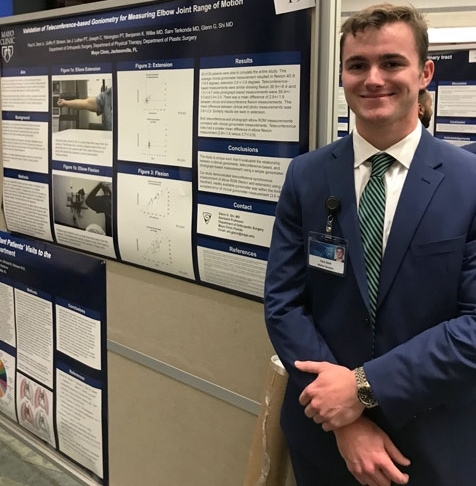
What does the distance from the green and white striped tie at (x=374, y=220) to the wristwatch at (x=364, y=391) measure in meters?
0.12

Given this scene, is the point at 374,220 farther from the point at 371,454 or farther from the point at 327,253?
the point at 371,454

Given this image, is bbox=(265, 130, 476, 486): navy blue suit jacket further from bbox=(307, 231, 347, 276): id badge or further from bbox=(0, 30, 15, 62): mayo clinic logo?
bbox=(0, 30, 15, 62): mayo clinic logo

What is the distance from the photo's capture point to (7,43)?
2.48m

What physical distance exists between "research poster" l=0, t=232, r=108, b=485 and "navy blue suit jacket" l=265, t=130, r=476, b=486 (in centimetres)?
109

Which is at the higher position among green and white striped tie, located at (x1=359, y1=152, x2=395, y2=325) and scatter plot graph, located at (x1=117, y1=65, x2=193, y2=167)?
scatter plot graph, located at (x1=117, y1=65, x2=193, y2=167)

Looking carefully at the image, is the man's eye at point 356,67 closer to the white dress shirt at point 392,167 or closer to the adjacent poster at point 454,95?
the white dress shirt at point 392,167

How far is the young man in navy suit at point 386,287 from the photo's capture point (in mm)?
1187

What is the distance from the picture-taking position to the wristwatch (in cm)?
123

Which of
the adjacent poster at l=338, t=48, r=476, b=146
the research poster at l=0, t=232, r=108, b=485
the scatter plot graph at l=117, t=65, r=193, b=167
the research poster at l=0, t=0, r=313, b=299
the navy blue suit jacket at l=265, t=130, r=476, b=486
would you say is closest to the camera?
the navy blue suit jacket at l=265, t=130, r=476, b=486

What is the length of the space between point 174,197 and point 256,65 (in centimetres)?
51

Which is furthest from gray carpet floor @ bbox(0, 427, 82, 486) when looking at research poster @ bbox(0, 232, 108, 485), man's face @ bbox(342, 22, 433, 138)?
man's face @ bbox(342, 22, 433, 138)

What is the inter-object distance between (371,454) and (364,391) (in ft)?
0.47

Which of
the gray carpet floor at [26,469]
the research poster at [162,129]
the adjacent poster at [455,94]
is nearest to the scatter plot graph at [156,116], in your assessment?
the research poster at [162,129]

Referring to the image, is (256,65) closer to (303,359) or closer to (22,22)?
(303,359)
